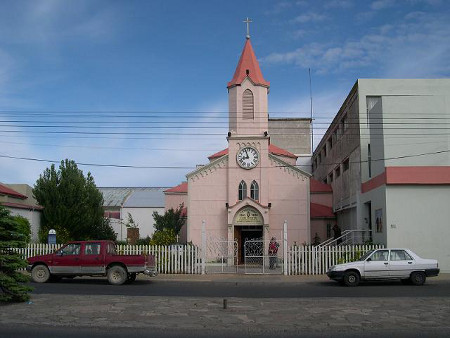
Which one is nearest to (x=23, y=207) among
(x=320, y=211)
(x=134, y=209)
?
(x=134, y=209)

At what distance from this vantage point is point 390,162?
24688mm

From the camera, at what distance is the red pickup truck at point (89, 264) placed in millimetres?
19969

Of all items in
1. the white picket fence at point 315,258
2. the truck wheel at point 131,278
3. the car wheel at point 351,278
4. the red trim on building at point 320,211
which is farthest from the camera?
the red trim on building at point 320,211

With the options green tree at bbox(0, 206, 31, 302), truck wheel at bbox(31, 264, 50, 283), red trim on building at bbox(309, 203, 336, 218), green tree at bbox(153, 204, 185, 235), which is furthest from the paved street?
red trim on building at bbox(309, 203, 336, 218)

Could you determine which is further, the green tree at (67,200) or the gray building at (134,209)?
the gray building at (134,209)

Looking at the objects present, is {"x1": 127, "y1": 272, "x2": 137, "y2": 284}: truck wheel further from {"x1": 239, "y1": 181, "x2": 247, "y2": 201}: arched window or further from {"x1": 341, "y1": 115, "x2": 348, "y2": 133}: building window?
{"x1": 341, "y1": 115, "x2": 348, "y2": 133}: building window

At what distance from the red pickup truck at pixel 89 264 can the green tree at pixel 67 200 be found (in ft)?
49.2

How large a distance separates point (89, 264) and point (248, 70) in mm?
18513

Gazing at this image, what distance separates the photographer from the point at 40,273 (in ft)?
67.1

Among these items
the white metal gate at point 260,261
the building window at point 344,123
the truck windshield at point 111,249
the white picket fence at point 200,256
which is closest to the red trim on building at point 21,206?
the white picket fence at point 200,256

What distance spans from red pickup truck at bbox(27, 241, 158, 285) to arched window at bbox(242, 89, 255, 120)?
14.9 m

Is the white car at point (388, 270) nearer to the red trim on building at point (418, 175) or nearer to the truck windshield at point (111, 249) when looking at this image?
the red trim on building at point (418, 175)

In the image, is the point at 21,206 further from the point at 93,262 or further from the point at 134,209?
the point at 134,209

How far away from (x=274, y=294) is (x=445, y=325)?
720 cm
